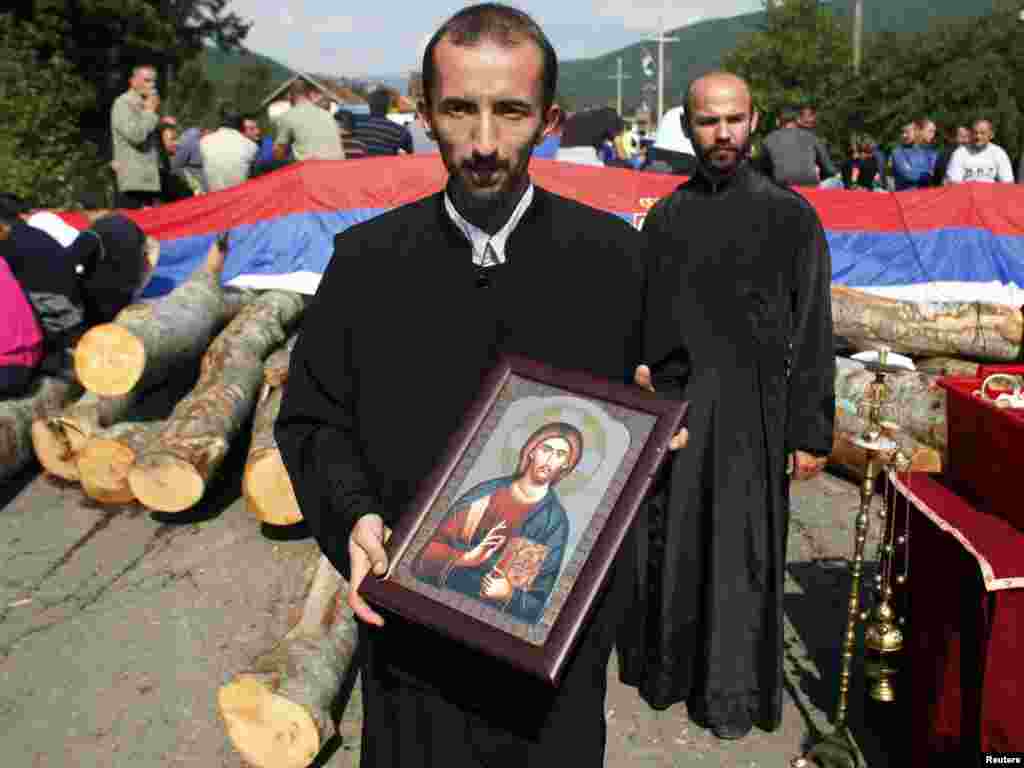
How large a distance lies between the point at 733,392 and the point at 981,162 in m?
10.1

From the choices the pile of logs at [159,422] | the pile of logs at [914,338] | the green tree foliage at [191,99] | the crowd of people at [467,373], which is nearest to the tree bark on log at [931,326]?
the pile of logs at [914,338]

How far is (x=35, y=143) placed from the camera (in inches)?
611

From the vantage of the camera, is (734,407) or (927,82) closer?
(734,407)

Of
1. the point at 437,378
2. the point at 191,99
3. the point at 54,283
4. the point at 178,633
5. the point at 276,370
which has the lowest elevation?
the point at 178,633

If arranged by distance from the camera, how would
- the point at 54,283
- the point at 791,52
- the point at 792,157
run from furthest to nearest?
the point at 791,52
the point at 792,157
the point at 54,283

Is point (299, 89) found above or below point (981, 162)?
above

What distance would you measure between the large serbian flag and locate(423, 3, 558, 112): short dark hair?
24.7 feet

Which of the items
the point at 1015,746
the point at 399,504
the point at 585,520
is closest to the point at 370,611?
the point at 399,504

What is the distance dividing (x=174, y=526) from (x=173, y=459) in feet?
2.04

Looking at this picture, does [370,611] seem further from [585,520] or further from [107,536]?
[107,536]

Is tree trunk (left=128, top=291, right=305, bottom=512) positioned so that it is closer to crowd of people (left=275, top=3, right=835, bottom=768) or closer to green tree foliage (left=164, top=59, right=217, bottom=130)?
crowd of people (left=275, top=3, right=835, bottom=768)

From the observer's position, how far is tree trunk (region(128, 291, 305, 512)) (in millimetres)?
5762

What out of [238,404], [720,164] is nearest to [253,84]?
[238,404]

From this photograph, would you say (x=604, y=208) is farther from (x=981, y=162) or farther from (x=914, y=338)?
(x=981, y=162)
